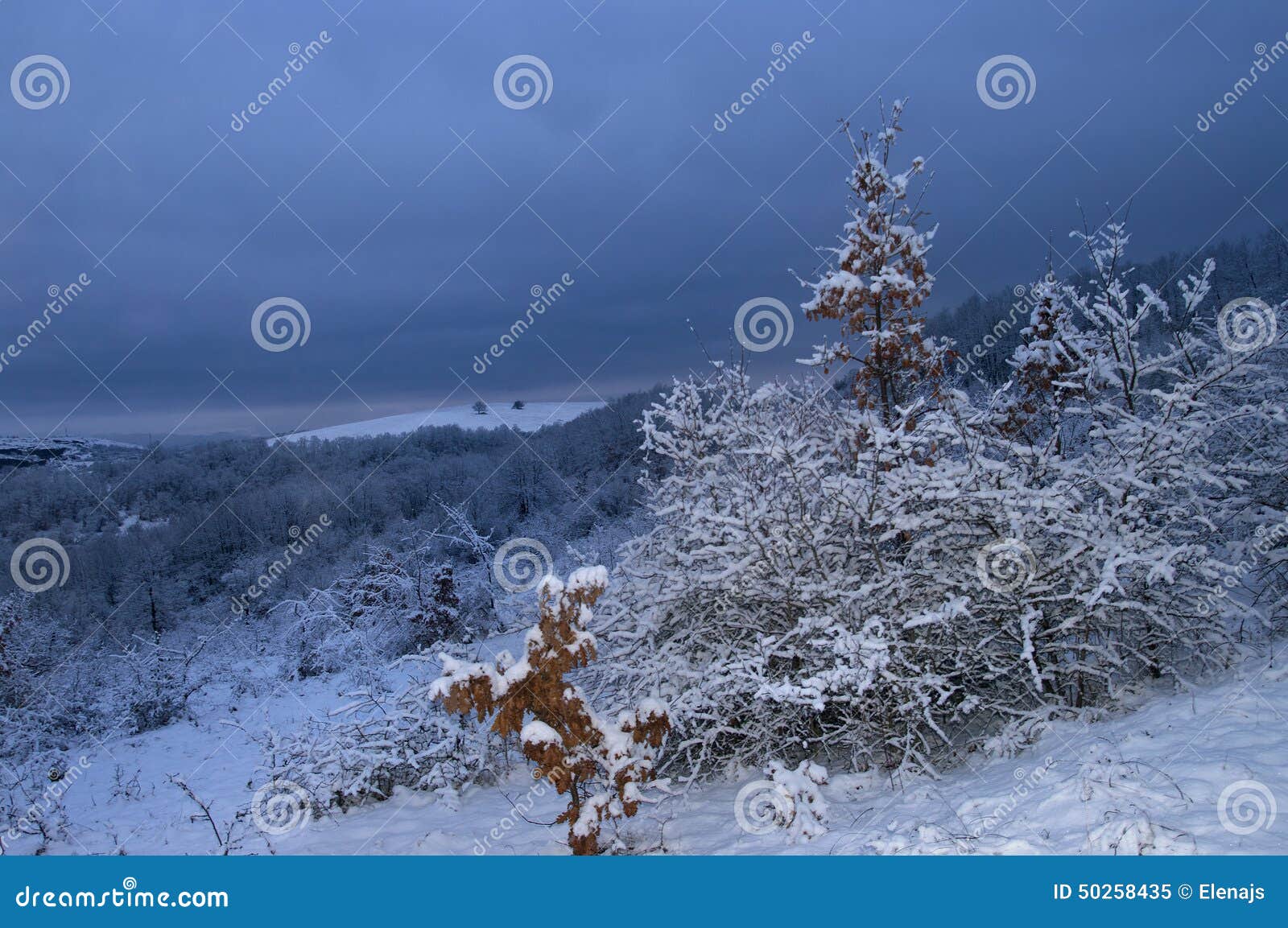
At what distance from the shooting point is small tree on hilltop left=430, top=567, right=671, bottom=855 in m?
4.48

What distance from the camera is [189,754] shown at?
11.5 m

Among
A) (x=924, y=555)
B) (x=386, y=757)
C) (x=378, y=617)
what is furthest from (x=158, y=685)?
(x=924, y=555)

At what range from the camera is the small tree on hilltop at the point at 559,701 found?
14.7ft

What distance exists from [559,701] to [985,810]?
2.95 m

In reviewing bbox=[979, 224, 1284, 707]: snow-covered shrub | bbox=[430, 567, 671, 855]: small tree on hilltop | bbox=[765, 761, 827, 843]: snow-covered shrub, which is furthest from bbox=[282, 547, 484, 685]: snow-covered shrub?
bbox=[979, 224, 1284, 707]: snow-covered shrub

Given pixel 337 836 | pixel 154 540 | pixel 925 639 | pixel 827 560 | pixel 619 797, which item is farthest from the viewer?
pixel 154 540

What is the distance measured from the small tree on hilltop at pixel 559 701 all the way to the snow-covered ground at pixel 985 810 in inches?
36.1

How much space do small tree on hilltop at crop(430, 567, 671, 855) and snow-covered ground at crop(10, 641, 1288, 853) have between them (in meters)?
0.92

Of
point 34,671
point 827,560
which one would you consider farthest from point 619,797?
point 34,671

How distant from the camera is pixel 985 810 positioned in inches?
175

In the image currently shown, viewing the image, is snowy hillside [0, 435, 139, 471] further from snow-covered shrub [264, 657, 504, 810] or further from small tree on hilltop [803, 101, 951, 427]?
small tree on hilltop [803, 101, 951, 427]

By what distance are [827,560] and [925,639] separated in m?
A: 1.26

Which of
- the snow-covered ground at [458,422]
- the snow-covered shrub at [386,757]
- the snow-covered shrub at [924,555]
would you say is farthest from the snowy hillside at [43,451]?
the snow-covered shrub at [924,555]

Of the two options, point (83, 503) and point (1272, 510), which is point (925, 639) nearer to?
point (1272, 510)
